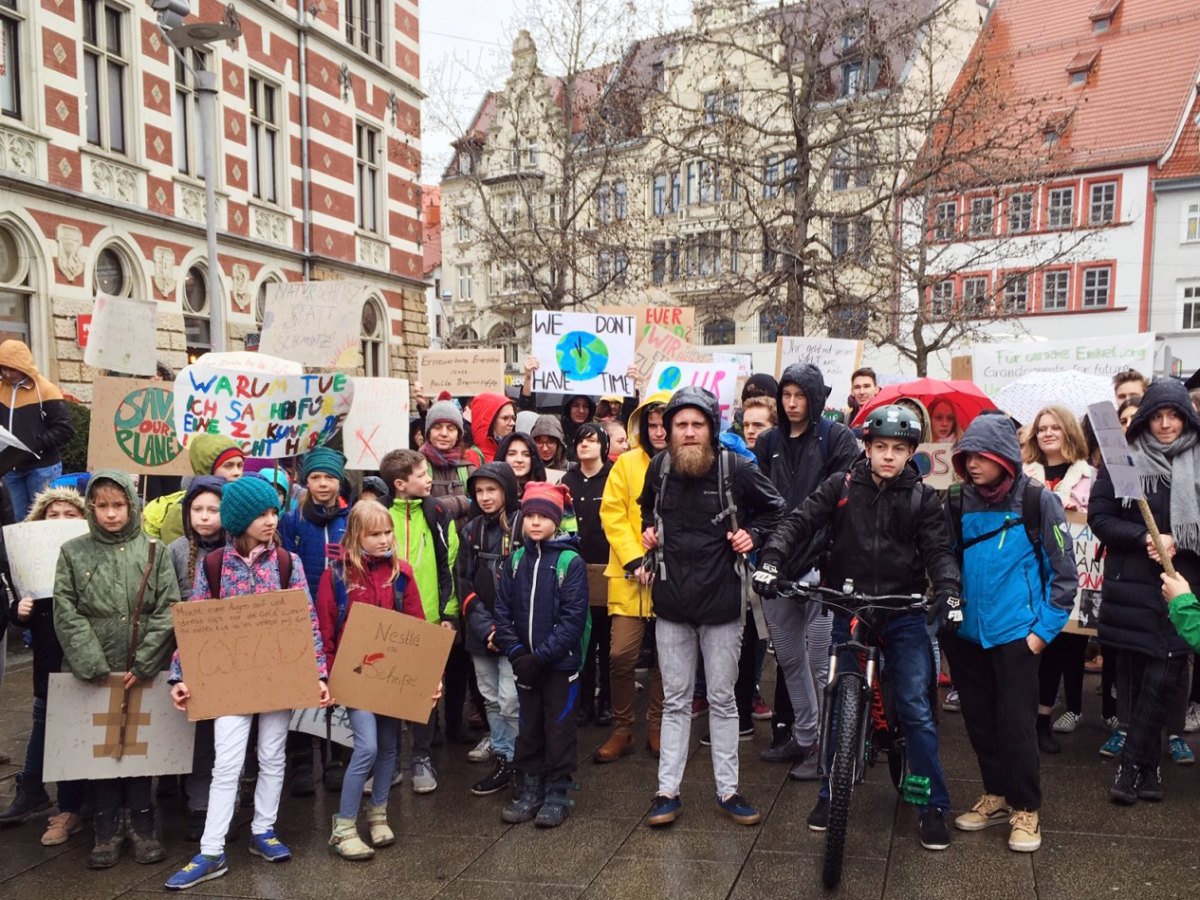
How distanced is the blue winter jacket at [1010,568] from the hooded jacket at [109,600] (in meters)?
3.53

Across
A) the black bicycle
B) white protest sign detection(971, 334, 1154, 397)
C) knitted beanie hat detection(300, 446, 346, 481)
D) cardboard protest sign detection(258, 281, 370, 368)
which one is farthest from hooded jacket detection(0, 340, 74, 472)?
white protest sign detection(971, 334, 1154, 397)

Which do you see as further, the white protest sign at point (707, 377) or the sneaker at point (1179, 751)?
the white protest sign at point (707, 377)

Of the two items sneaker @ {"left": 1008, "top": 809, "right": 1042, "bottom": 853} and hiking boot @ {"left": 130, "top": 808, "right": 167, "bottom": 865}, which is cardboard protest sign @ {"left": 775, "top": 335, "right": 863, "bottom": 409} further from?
hiking boot @ {"left": 130, "top": 808, "right": 167, "bottom": 865}

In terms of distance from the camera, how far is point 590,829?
4.69 metres

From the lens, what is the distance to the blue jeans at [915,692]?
14.4ft

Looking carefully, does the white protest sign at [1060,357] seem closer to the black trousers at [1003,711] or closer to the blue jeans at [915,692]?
the black trousers at [1003,711]

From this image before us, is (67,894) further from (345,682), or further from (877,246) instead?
(877,246)

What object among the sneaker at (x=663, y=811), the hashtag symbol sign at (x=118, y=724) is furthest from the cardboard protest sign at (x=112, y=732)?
the sneaker at (x=663, y=811)

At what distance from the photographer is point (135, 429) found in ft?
21.9

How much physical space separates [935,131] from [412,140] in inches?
570

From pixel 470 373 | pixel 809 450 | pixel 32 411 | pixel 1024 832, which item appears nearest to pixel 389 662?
pixel 809 450

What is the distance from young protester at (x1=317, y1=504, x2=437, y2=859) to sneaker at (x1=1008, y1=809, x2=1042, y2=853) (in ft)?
8.78

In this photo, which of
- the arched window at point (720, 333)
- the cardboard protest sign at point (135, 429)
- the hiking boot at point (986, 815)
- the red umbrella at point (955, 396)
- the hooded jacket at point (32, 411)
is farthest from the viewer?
the arched window at point (720, 333)

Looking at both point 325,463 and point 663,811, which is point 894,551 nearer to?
point 663,811
